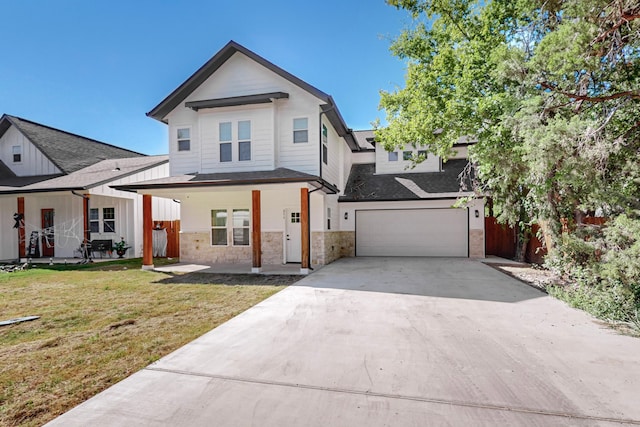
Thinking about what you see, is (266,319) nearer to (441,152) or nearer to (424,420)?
(424,420)

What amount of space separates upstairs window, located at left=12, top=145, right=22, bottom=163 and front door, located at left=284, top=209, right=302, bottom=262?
1396 cm

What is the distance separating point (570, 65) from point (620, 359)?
15.5 ft

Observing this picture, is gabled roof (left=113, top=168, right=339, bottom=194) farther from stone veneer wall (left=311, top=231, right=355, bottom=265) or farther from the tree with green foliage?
the tree with green foliage

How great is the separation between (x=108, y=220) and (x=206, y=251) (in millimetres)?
5855

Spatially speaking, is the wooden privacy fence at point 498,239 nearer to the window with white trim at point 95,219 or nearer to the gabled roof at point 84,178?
the gabled roof at point 84,178

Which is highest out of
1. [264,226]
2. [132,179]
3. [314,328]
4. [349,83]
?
[349,83]

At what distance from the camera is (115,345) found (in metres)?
4.16

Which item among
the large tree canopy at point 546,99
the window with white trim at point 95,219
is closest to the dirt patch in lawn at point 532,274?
the large tree canopy at point 546,99

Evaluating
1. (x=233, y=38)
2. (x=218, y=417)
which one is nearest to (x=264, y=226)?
(x=233, y=38)

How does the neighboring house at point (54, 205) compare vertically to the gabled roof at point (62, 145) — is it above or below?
below

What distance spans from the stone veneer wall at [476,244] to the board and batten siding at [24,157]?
1914 cm

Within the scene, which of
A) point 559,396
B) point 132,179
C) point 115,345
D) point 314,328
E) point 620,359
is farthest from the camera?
point 132,179

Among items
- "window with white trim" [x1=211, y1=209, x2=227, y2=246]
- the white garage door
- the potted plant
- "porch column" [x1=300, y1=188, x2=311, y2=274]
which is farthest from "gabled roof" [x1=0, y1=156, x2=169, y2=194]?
the white garage door

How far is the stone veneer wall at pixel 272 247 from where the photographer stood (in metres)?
11.8
